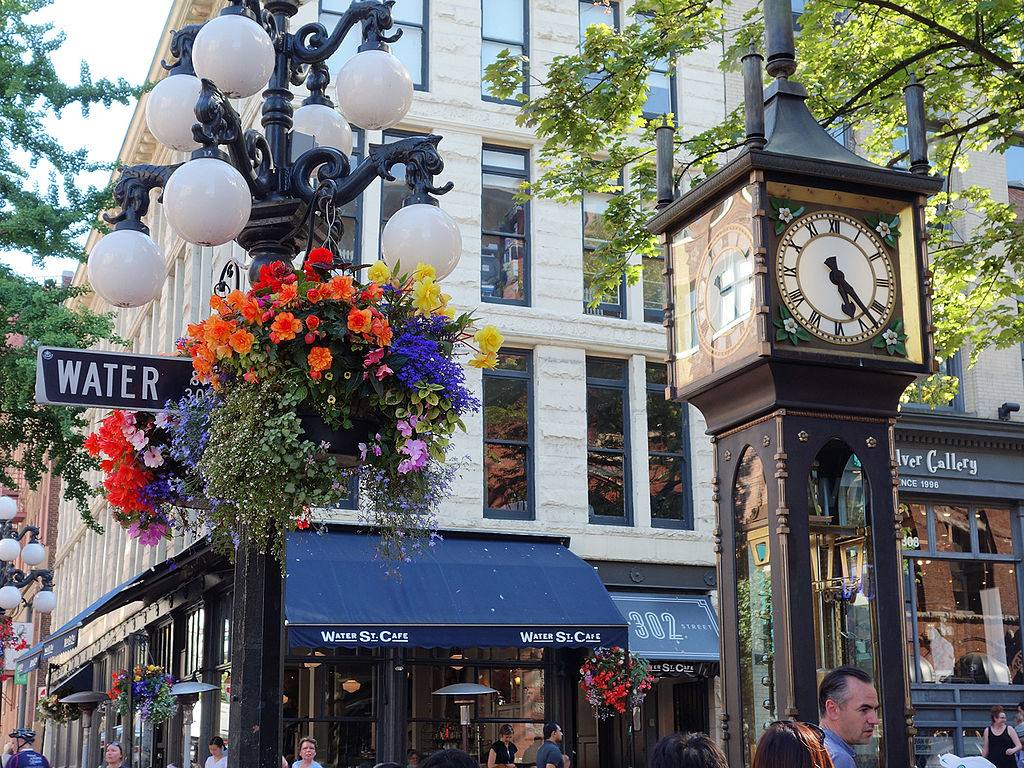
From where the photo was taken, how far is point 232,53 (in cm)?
603

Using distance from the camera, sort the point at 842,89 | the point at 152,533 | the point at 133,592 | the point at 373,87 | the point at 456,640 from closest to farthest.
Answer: the point at 152,533
the point at 373,87
the point at 842,89
the point at 456,640
the point at 133,592

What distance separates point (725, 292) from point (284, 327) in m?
2.84

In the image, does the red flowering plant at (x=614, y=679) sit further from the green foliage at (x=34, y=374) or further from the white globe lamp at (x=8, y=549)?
the white globe lamp at (x=8, y=549)

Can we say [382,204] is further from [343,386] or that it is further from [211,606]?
[343,386]

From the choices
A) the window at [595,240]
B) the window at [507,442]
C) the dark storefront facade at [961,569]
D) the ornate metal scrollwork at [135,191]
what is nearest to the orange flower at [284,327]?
the ornate metal scrollwork at [135,191]

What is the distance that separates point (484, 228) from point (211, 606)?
25.8 ft

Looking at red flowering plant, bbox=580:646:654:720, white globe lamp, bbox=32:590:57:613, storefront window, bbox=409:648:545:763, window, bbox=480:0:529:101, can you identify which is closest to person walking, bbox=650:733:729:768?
red flowering plant, bbox=580:646:654:720

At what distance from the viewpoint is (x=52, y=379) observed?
503 cm

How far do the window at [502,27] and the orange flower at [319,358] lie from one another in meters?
17.5

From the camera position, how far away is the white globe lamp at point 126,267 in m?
5.98

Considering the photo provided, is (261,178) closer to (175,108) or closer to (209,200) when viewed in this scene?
(209,200)

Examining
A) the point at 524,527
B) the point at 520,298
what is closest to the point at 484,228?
the point at 520,298

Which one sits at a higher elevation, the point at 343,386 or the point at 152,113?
the point at 152,113

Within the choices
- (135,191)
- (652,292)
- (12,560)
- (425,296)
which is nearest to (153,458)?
(425,296)
